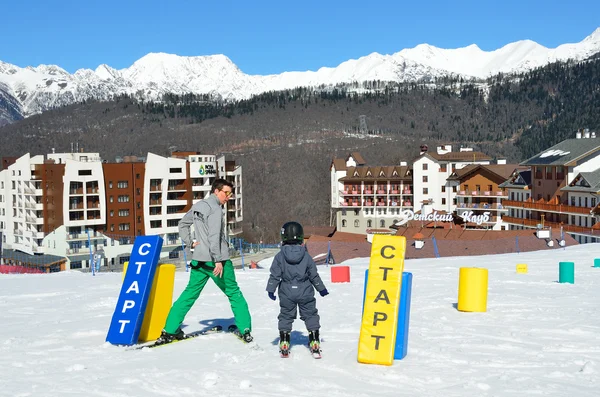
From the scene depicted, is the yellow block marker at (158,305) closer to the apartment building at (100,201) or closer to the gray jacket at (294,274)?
the gray jacket at (294,274)

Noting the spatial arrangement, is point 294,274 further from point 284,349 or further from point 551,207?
point 551,207

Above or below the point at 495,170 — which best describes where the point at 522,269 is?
below

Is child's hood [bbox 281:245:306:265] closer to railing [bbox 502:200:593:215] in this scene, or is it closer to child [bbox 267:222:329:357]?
child [bbox 267:222:329:357]

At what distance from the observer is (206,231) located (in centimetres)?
862

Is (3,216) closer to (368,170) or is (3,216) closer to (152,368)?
(368,170)

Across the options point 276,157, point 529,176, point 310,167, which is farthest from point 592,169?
point 276,157

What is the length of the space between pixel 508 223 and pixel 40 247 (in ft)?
160

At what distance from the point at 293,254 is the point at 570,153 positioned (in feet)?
195

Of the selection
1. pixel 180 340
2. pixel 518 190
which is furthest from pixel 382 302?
pixel 518 190

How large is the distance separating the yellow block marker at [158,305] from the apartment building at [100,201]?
63216 millimetres

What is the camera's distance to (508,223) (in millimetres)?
70188

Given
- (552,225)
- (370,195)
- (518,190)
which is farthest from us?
(370,195)

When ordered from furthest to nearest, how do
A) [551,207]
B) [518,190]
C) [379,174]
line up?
[379,174]
[518,190]
[551,207]

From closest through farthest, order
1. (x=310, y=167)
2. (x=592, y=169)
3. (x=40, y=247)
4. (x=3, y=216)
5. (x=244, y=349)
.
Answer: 1. (x=244, y=349)
2. (x=592, y=169)
3. (x=40, y=247)
4. (x=3, y=216)
5. (x=310, y=167)
